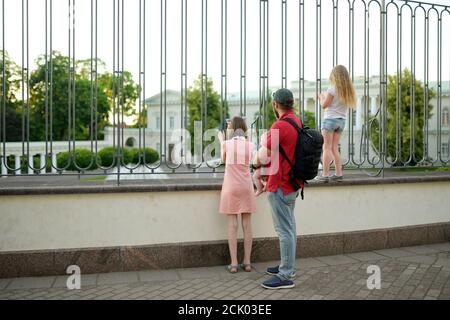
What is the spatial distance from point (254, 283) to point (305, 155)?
1.49 m

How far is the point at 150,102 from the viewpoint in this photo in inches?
245

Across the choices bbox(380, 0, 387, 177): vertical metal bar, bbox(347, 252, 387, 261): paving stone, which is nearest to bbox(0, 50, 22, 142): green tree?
bbox(347, 252, 387, 261): paving stone

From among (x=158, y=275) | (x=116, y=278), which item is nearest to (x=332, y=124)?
(x=158, y=275)

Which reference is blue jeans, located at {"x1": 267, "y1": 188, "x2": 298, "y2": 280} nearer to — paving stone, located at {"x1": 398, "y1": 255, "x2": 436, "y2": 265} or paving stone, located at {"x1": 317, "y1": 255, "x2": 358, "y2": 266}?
paving stone, located at {"x1": 317, "y1": 255, "x2": 358, "y2": 266}

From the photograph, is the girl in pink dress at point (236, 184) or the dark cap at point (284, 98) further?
the girl in pink dress at point (236, 184)

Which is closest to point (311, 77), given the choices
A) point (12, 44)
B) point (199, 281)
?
point (199, 281)

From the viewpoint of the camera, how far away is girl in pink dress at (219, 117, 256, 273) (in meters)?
5.14

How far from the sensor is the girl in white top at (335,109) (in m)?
6.02

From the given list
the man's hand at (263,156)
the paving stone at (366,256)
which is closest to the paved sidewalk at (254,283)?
the paving stone at (366,256)

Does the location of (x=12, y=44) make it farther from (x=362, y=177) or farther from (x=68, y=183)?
(x=362, y=177)

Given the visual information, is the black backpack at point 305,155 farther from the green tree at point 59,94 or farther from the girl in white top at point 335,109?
the green tree at point 59,94

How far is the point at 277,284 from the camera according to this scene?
14.9ft

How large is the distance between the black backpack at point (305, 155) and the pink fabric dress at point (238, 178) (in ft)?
2.52
